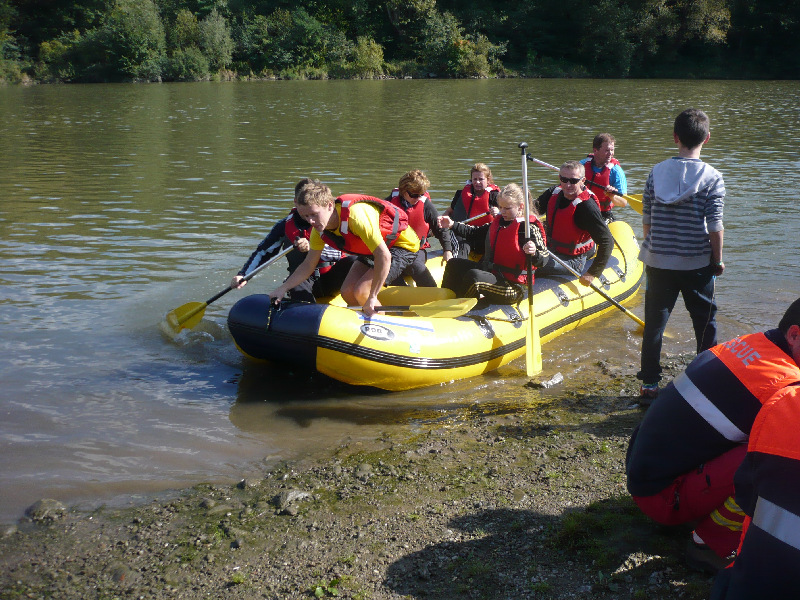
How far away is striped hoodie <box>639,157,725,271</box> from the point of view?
386cm

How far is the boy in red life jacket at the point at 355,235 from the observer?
4.59m

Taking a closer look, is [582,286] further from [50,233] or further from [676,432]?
[50,233]

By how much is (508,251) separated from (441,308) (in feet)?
2.15

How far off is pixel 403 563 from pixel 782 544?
149cm

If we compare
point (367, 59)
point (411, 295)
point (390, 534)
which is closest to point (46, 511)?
point (390, 534)

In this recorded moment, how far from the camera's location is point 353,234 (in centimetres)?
472

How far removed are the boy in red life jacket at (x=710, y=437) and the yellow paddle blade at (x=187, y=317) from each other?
3607mm

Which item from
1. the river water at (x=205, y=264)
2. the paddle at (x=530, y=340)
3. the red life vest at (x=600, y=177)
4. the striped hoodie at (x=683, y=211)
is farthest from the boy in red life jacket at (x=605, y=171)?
the striped hoodie at (x=683, y=211)

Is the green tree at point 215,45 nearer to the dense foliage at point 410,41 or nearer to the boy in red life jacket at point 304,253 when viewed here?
the dense foliage at point 410,41

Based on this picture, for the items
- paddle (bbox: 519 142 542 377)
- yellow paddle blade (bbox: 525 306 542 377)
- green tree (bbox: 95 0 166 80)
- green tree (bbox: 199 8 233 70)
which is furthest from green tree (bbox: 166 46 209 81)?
yellow paddle blade (bbox: 525 306 542 377)

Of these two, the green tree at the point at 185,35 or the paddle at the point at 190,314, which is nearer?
the paddle at the point at 190,314

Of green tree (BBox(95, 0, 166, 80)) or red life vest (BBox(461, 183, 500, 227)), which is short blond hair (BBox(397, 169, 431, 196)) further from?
green tree (BBox(95, 0, 166, 80))

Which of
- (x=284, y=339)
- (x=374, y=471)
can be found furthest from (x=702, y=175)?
(x=284, y=339)

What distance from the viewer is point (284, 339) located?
15.2 feet
